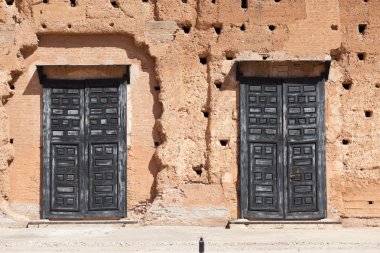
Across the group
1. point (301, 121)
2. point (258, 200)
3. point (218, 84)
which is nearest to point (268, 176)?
point (258, 200)

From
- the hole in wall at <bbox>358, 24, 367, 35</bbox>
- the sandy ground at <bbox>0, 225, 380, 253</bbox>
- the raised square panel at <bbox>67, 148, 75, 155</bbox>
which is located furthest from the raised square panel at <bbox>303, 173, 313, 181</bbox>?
the raised square panel at <bbox>67, 148, 75, 155</bbox>

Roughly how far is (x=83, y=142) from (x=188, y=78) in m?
2.49

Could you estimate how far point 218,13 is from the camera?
18.3 meters

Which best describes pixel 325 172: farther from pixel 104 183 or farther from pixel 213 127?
pixel 104 183

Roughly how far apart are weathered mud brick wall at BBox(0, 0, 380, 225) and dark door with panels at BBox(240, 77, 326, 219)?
196 millimetres

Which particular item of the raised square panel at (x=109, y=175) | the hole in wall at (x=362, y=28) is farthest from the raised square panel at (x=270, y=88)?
the raised square panel at (x=109, y=175)

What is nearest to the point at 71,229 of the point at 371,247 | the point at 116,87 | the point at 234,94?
the point at 116,87

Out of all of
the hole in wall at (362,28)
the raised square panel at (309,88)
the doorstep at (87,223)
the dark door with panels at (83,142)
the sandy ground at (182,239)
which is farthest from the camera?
the hole in wall at (362,28)

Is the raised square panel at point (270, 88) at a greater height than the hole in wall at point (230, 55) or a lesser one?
lesser

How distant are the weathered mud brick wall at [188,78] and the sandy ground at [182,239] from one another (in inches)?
36.7

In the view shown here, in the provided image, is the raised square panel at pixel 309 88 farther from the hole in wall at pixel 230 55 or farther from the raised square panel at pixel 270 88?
the hole in wall at pixel 230 55

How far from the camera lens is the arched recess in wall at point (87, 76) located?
18078mm

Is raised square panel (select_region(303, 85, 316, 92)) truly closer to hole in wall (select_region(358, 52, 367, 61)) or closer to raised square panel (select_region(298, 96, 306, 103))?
raised square panel (select_region(298, 96, 306, 103))

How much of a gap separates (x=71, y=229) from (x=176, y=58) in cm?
402
